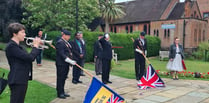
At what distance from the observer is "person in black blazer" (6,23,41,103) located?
10.4 feet

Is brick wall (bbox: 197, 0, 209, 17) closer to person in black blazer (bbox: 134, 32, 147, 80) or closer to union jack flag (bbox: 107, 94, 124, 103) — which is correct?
person in black blazer (bbox: 134, 32, 147, 80)

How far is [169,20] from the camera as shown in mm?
23406

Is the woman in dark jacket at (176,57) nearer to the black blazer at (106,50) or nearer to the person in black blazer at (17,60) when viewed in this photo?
the black blazer at (106,50)

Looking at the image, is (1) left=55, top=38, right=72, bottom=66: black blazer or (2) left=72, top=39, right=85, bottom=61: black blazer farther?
(2) left=72, top=39, right=85, bottom=61: black blazer

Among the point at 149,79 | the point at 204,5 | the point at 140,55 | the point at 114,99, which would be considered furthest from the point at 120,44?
the point at 204,5

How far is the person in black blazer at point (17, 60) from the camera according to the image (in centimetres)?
316

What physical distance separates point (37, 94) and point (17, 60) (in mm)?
2950

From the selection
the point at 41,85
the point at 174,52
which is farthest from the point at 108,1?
the point at 41,85

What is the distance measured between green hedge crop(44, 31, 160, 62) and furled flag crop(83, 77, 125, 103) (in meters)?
9.78

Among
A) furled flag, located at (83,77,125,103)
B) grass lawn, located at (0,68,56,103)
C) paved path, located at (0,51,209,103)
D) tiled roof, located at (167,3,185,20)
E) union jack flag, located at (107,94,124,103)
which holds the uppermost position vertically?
tiled roof, located at (167,3,185,20)

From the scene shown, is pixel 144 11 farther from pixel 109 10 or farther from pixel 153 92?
pixel 153 92

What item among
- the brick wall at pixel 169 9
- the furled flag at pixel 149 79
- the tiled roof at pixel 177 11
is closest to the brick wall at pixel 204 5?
the tiled roof at pixel 177 11

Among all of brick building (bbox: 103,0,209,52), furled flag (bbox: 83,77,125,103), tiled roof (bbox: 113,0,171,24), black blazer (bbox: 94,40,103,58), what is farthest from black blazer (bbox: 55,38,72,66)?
tiled roof (bbox: 113,0,171,24)

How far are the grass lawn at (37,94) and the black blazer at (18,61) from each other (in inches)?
89.9
